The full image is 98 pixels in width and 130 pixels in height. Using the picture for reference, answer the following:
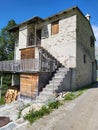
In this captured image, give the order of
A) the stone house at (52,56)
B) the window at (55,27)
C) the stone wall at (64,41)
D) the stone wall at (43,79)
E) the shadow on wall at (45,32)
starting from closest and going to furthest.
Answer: the stone wall at (43,79) → the stone house at (52,56) → the stone wall at (64,41) → the window at (55,27) → the shadow on wall at (45,32)

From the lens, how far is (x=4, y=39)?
32.4 meters

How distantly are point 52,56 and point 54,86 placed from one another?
5.34 metres

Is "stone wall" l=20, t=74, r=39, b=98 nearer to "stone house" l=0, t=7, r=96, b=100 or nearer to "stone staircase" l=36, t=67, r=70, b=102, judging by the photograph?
"stone house" l=0, t=7, r=96, b=100

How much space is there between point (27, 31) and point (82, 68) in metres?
8.12

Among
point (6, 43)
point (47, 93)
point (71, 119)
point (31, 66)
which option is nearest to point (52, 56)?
point (31, 66)

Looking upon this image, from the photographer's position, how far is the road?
5586 mm

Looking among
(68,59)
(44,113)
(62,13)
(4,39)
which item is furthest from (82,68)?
(4,39)

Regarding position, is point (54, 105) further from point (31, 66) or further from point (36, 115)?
point (31, 66)

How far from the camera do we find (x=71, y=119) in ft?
20.4

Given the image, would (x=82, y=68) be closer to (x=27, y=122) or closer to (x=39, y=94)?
Answer: (x=39, y=94)

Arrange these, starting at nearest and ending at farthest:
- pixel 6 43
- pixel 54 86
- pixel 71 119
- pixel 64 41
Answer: pixel 71 119
pixel 54 86
pixel 64 41
pixel 6 43

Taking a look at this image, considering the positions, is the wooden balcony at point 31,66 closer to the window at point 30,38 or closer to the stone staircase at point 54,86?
the stone staircase at point 54,86

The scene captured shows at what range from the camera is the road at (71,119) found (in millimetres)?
5586

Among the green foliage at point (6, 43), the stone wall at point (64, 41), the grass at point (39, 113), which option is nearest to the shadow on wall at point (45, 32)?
the stone wall at point (64, 41)
